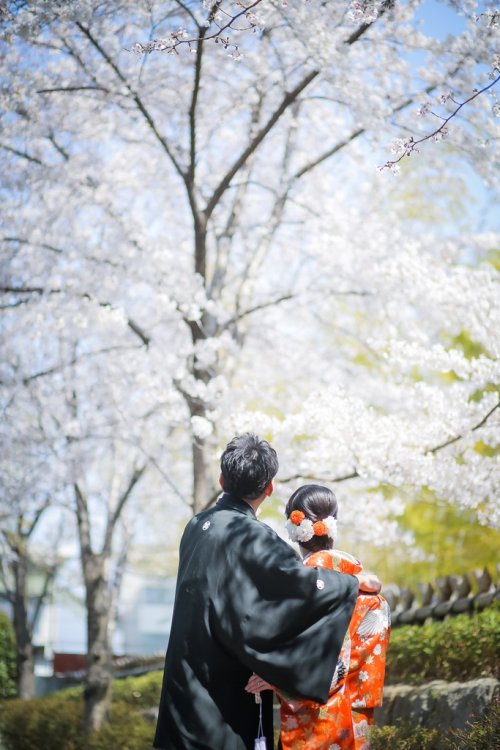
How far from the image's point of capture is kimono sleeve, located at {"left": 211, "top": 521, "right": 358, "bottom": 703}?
2918 mm

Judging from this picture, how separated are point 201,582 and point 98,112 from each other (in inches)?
Answer: 219

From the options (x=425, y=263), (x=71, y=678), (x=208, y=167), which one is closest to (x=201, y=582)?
(x=425, y=263)

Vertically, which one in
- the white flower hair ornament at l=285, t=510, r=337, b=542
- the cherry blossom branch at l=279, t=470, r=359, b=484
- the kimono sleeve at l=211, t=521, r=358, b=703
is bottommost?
the kimono sleeve at l=211, t=521, r=358, b=703

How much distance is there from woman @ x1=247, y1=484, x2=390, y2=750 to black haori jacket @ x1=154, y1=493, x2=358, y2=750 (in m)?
0.21

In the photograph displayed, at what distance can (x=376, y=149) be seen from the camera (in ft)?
19.4

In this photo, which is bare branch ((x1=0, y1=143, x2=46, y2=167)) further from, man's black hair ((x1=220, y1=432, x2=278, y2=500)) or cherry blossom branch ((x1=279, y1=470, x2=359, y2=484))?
man's black hair ((x1=220, y1=432, x2=278, y2=500))

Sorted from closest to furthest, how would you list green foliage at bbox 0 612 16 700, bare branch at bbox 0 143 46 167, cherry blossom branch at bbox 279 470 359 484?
cherry blossom branch at bbox 279 470 359 484 < bare branch at bbox 0 143 46 167 < green foliage at bbox 0 612 16 700

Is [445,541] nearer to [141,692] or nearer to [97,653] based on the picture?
[141,692]

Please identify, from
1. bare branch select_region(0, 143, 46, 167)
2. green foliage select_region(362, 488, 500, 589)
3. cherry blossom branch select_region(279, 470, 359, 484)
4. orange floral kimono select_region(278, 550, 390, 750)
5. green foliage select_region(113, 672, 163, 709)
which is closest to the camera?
orange floral kimono select_region(278, 550, 390, 750)

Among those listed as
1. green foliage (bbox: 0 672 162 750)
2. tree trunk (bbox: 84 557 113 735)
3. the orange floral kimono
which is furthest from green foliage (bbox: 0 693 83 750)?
the orange floral kimono

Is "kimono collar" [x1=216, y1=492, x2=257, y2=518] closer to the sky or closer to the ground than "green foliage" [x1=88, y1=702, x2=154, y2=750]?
closer to the sky

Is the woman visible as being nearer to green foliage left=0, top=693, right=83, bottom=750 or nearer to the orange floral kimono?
the orange floral kimono

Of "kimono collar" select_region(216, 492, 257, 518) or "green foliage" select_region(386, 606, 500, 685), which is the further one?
"green foliage" select_region(386, 606, 500, 685)

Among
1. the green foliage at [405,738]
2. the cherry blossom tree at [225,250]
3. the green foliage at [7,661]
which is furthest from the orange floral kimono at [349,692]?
the green foliage at [7,661]
